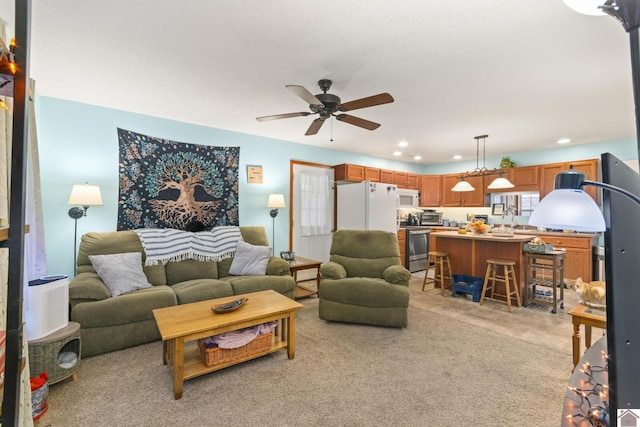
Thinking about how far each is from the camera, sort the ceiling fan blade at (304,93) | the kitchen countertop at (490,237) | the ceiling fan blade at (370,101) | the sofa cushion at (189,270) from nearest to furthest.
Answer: the ceiling fan blade at (304,93), the ceiling fan blade at (370,101), the sofa cushion at (189,270), the kitchen countertop at (490,237)

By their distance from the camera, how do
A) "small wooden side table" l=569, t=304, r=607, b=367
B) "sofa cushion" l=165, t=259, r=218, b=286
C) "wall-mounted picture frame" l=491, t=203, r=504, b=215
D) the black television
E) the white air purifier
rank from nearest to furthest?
the black television
"small wooden side table" l=569, t=304, r=607, b=367
the white air purifier
"sofa cushion" l=165, t=259, r=218, b=286
"wall-mounted picture frame" l=491, t=203, r=504, b=215

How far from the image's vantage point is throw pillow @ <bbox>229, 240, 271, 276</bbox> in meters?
3.59

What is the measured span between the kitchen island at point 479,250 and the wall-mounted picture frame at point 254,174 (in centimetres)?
297

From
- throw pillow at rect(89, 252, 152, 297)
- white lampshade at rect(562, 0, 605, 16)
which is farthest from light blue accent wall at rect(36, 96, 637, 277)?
white lampshade at rect(562, 0, 605, 16)

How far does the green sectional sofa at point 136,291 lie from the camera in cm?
246

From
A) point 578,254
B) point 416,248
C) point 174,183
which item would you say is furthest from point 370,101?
point 578,254

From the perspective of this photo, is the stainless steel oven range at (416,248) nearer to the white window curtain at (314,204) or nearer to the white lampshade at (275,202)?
the white window curtain at (314,204)

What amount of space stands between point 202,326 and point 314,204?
11.2 feet

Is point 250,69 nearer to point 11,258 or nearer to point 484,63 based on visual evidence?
point 484,63

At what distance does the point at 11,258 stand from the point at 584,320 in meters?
2.78

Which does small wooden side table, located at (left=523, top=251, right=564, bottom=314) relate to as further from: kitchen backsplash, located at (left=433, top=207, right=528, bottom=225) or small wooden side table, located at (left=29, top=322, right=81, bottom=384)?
small wooden side table, located at (left=29, top=322, right=81, bottom=384)

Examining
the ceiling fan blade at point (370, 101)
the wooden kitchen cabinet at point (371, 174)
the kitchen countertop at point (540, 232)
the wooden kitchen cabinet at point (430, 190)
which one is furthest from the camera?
the wooden kitchen cabinet at point (430, 190)

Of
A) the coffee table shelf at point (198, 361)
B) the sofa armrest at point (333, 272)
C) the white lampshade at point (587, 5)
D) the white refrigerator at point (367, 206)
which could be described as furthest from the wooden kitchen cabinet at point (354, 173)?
the white lampshade at point (587, 5)

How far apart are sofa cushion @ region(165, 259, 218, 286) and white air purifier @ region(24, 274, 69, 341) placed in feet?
3.85
